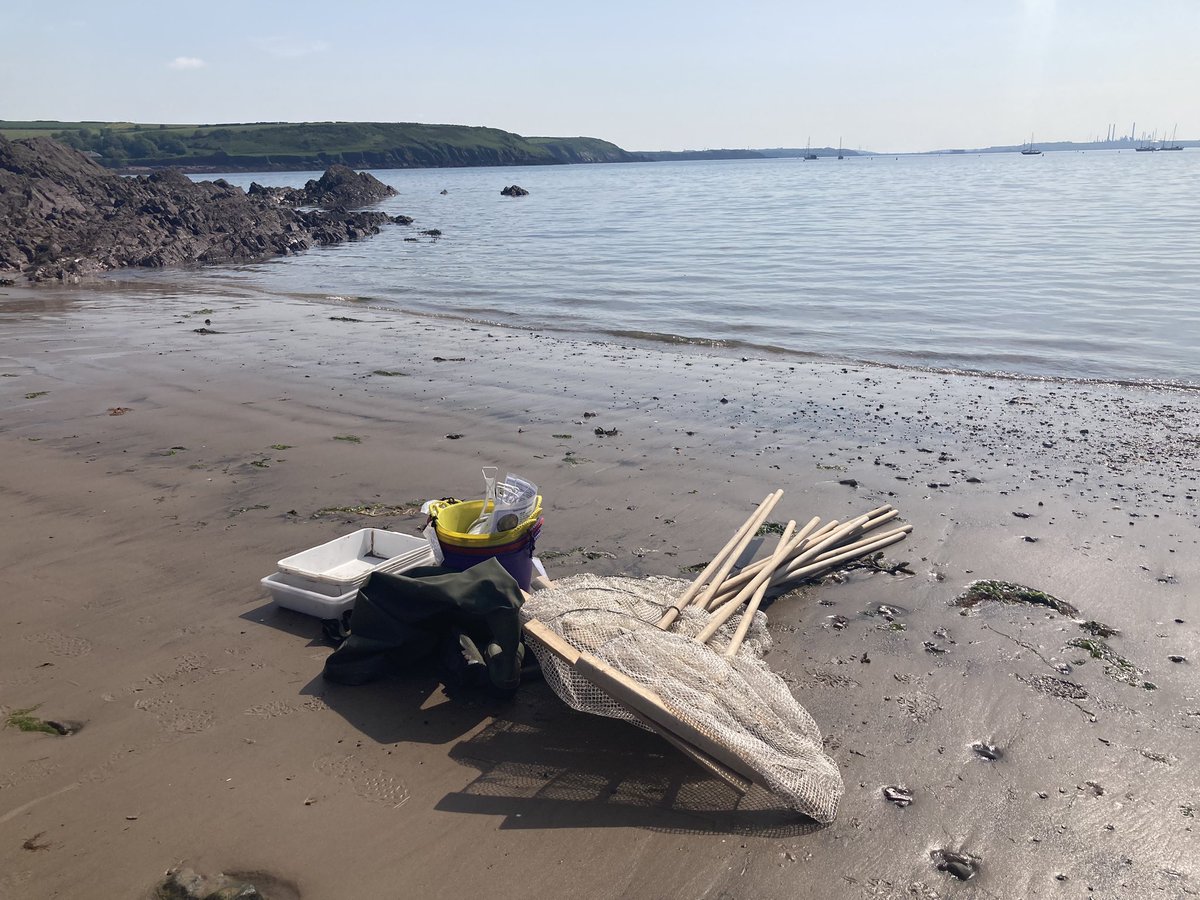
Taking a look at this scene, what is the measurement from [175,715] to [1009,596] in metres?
5.17

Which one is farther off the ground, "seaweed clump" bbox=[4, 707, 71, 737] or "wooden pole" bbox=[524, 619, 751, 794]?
"wooden pole" bbox=[524, 619, 751, 794]

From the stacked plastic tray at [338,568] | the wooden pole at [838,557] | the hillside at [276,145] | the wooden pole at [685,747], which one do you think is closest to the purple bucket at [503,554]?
the stacked plastic tray at [338,568]

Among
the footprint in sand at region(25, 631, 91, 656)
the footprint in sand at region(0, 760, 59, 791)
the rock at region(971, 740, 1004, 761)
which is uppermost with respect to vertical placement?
the footprint in sand at region(25, 631, 91, 656)

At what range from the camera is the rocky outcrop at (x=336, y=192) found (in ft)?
191

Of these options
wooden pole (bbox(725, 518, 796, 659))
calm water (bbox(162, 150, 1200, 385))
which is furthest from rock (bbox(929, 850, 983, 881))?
calm water (bbox(162, 150, 1200, 385))

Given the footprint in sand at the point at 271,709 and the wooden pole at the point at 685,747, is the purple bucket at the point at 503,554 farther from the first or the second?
the footprint in sand at the point at 271,709

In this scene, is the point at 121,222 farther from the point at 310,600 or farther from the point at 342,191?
the point at 342,191

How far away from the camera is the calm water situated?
604 inches

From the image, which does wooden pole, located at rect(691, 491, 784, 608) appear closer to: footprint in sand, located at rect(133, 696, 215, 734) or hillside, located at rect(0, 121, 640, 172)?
footprint in sand, located at rect(133, 696, 215, 734)

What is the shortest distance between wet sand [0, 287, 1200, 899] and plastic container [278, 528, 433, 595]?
339 millimetres

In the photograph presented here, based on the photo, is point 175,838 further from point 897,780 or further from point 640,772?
point 897,780

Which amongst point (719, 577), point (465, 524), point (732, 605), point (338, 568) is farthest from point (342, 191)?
point (732, 605)

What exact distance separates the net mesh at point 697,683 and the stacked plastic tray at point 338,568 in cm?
120

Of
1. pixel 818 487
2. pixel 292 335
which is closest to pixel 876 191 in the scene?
pixel 292 335
